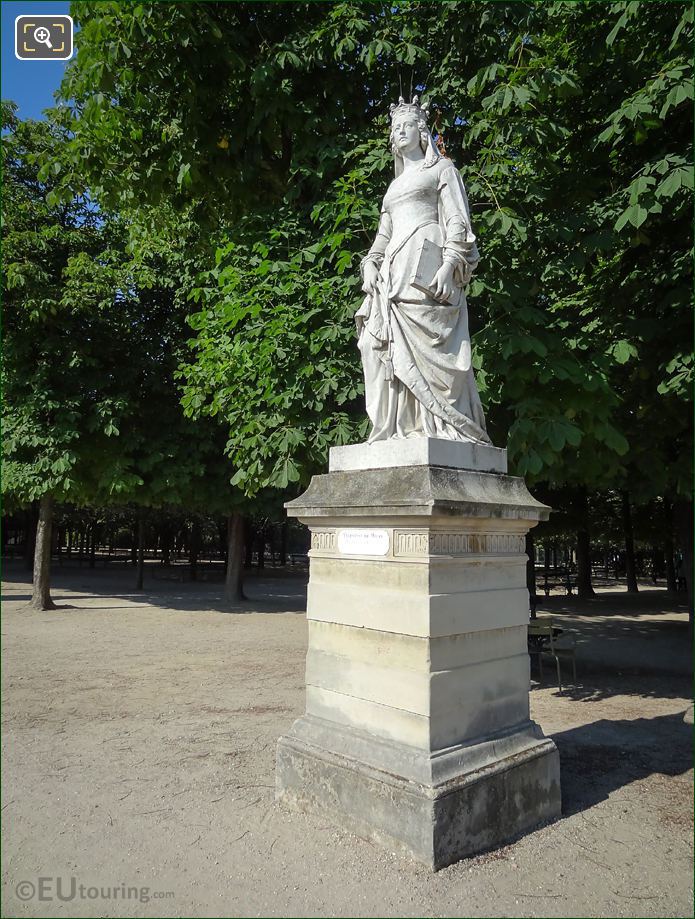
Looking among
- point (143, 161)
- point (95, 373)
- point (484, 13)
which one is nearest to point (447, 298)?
point (484, 13)

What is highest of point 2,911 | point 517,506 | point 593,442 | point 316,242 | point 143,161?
Result: point 143,161

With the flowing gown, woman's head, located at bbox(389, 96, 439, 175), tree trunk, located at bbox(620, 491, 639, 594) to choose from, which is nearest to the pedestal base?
the flowing gown

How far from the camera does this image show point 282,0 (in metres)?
8.62

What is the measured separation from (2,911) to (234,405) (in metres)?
5.77

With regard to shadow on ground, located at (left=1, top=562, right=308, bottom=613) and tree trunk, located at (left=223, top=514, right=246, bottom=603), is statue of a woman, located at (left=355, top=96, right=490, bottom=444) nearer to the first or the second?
shadow on ground, located at (left=1, top=562, right=308, bottom=613)

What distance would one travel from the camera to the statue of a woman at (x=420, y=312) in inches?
195

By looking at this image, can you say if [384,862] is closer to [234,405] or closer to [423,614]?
[423,614]

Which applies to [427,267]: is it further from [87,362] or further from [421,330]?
[87,362]

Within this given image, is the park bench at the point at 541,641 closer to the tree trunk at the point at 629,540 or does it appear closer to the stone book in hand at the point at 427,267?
the stone book in hand at the point at 427,267

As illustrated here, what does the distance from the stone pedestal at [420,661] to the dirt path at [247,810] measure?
0.24 metres

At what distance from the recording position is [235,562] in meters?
20.1

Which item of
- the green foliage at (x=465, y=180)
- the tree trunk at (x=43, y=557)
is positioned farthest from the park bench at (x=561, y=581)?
the green foliage at (x=465, y=180)

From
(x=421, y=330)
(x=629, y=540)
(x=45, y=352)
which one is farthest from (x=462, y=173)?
(x=629, y=540)

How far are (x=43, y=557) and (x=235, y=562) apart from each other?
540 cm
